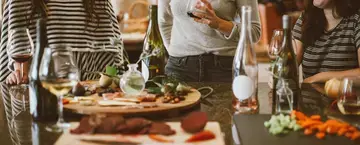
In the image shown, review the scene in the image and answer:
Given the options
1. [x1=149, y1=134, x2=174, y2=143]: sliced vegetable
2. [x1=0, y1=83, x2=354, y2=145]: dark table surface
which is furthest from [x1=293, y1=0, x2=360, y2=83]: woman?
[x1=149, y1=134, x2=174, y2=143]: sliced vegetable

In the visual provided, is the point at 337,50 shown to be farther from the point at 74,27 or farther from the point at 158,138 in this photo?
the point at 158,138

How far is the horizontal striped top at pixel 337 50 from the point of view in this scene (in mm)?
2012

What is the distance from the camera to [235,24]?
1979mm

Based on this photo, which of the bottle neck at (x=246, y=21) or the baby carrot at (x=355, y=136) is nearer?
the baby carrot at (x=355, y=136)

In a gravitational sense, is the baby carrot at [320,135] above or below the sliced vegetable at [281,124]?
below

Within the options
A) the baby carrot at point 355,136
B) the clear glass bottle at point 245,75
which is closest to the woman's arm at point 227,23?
the clear glass bottle at point 245,75

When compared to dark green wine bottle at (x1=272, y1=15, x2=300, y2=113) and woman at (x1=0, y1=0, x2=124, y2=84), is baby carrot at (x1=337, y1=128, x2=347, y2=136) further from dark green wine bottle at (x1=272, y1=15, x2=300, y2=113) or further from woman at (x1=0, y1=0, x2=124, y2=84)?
woman at (x1=0, y1=0, x2=124, y2=84)

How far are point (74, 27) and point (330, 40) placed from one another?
99cm

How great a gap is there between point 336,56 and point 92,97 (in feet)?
3.30

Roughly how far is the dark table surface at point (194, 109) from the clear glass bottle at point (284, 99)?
56mm

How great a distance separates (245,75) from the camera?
147cm

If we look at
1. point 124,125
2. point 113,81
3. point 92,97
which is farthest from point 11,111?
point 124,125

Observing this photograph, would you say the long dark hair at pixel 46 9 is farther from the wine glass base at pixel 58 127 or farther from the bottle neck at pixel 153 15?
the wine glass base at pixel 58 127

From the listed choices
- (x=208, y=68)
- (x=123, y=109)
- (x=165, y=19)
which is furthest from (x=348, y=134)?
(x=165, y=19)
